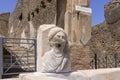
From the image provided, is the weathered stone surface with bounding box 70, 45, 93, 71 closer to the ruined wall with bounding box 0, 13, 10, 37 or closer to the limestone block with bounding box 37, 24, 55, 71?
the limestone block with bounding box 37, 24, 55, 71

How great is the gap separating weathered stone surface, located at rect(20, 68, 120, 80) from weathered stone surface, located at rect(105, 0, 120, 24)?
13365mm

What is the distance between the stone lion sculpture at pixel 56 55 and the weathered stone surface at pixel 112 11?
13.9 m

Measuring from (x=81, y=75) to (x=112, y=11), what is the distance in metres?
14.4

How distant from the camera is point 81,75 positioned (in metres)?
3.28

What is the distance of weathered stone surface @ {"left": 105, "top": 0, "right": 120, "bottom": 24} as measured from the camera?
54.7 feet

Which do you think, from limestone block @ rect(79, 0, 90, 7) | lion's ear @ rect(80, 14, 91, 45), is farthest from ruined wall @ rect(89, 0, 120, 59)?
limestone block @ rect(79, 0, 90, 7)

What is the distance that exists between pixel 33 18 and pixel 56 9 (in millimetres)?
3477

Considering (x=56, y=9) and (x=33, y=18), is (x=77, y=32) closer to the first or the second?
(x=56, y=9)

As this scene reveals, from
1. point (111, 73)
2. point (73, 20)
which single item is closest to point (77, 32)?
point (73, 20)

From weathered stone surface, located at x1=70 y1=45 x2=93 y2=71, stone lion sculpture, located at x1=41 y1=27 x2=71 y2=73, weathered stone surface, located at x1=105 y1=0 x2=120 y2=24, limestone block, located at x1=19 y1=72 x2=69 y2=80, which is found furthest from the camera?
weathered stone surface, located at x1=105 y1=0 x2=120 y2=24

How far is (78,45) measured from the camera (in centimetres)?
798

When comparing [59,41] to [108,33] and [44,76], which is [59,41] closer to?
[44,76]

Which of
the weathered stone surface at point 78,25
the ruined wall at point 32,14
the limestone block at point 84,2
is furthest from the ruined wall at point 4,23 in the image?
the limestone block at point 84,2

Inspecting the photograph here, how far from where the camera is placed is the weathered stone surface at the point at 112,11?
54.7 ft
